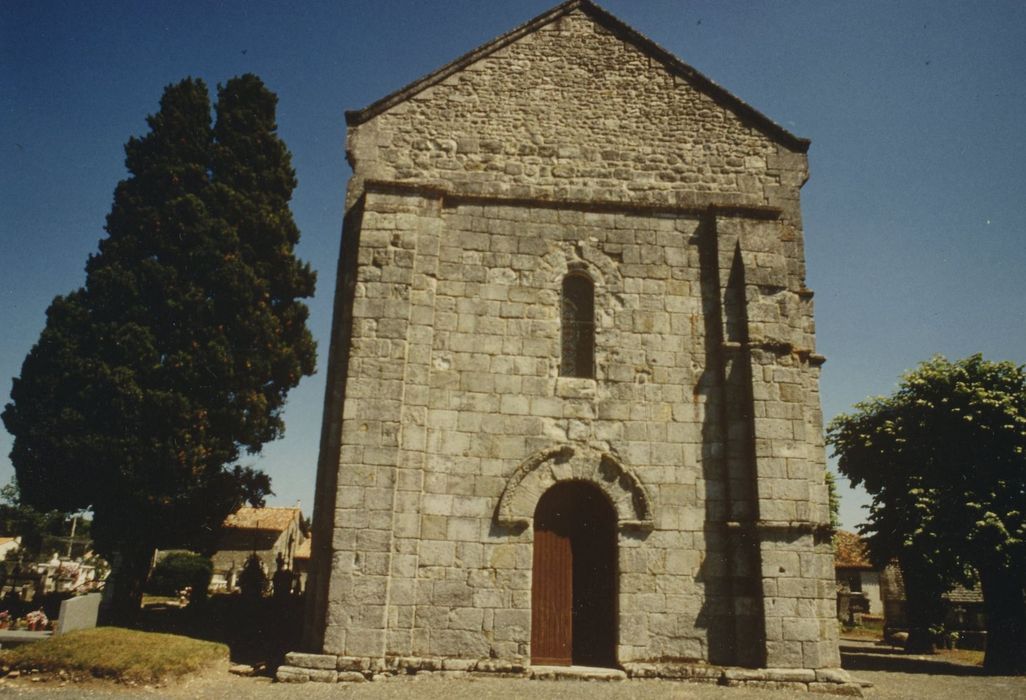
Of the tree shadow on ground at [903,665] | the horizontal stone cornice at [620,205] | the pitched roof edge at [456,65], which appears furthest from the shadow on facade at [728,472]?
the tree shadow on ground at [903,665]

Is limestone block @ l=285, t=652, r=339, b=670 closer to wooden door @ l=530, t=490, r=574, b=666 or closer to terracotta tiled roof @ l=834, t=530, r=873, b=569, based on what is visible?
wooden door @ l=530, t=490, r=574, b=666

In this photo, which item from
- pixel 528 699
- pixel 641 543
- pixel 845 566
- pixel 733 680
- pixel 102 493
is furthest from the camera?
pixel 845 566

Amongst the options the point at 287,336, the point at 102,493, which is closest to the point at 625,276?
the point at 287,336

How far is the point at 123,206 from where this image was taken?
45.4 ft

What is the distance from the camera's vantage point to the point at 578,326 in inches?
379

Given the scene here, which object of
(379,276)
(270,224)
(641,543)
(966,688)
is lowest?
(966,688)

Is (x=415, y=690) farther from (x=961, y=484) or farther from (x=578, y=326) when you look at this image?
(x=961, y=484)

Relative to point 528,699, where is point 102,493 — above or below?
above

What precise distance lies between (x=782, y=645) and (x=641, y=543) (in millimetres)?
2154

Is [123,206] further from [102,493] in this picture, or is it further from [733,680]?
[733,680]

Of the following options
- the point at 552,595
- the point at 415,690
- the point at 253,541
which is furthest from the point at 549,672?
the point at 253,541

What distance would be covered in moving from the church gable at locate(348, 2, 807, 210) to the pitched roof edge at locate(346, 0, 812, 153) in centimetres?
2

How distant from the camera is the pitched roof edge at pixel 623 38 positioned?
10.3m

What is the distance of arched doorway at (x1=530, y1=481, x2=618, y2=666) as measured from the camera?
849cm
